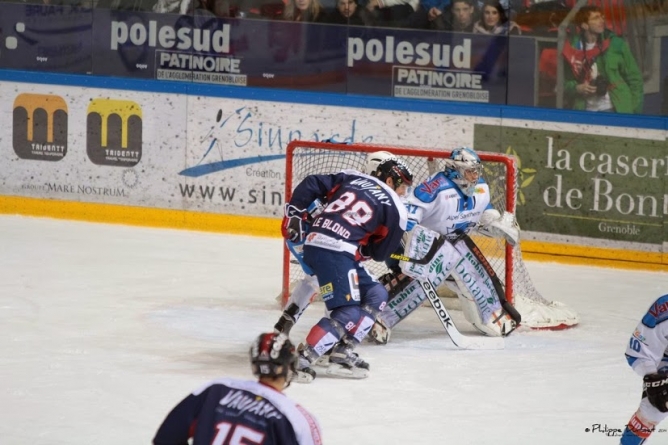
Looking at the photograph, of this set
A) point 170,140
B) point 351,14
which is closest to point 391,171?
point 351,14

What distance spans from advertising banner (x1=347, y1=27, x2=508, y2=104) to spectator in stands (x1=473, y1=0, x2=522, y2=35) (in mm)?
49

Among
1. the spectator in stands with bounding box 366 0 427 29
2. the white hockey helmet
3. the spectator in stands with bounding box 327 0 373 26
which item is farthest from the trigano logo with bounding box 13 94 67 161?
the white hockey helmet

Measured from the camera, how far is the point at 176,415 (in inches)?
155

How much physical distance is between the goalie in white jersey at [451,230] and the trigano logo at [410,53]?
247cm

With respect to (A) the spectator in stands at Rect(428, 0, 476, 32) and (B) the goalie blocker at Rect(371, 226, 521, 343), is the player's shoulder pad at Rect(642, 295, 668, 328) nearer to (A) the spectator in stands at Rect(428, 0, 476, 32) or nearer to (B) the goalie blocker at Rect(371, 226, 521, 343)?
(B) the goalie blocker at Rect(371, 226, 521, 343)

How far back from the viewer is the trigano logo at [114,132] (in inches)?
419

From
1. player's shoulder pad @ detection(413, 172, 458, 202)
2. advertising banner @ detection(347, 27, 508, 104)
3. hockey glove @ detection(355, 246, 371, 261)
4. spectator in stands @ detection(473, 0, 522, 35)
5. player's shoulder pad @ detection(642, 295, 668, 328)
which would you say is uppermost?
spectator in stands @ detection(473, 0, 522, 35)

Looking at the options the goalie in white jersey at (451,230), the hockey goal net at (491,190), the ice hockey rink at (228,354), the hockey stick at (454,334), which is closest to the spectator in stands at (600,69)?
the ice hockey rink at (228,354)

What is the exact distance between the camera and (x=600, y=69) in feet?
32.3

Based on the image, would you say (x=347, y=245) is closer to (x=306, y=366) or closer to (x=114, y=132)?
(x=306, y=366)

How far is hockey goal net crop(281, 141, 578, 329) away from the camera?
814 centimetres

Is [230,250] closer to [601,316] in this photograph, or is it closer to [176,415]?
[601,316]

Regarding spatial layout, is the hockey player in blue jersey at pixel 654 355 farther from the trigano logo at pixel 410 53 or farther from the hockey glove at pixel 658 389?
the trigano logo at pixel 410 53

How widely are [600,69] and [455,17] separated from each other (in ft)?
3.61
